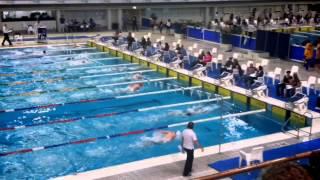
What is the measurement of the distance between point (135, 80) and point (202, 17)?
71.3 feet

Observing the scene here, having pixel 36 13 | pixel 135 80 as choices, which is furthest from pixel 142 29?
pixel 135 80

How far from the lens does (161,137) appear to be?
12094mm

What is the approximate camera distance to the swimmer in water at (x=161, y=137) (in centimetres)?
1177

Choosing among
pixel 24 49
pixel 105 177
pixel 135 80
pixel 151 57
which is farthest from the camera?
pixel 24 49

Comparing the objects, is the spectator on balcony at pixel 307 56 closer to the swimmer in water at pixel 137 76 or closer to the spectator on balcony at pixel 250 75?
the spectator on balcony at pixel 250 75

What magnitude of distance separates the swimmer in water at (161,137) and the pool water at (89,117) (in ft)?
0.30

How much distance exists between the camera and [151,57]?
2172 centimetres

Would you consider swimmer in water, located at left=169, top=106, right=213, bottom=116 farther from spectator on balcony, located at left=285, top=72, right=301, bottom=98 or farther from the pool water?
spectator on balcony, located at left=285, top=72, right=301, bottom=98

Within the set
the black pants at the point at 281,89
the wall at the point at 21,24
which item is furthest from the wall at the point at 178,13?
the black pants at the point at 281,89

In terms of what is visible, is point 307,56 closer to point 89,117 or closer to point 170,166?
point 89,117

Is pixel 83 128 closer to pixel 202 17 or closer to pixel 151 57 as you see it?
pixel 151 57

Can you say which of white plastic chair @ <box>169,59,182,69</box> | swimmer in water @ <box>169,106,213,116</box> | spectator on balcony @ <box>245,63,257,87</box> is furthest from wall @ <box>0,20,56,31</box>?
swimmer in water @ <box>169,106,213,116</box>

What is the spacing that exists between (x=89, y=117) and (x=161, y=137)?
9.75ft

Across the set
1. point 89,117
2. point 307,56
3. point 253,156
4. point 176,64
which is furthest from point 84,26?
point 253,156
